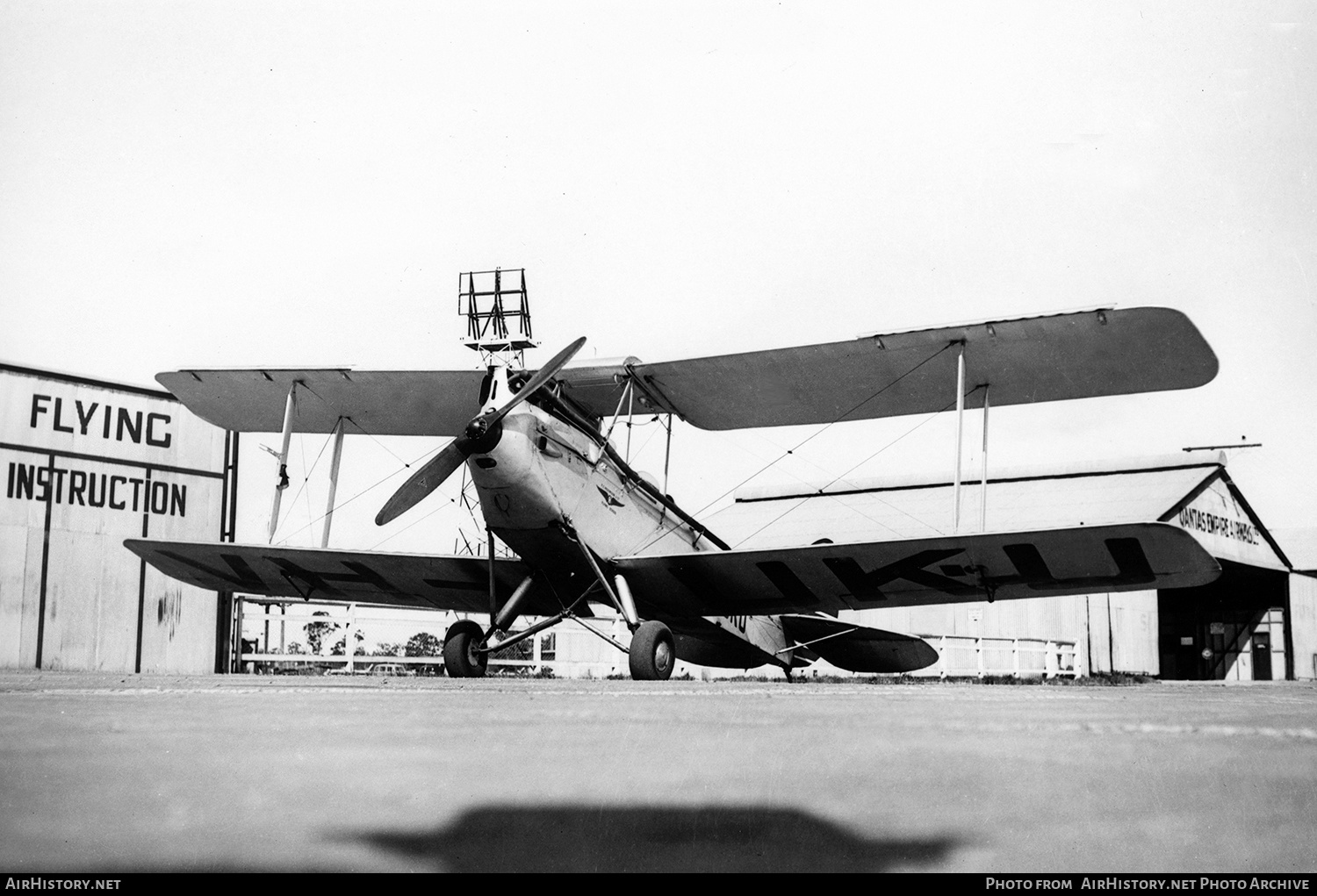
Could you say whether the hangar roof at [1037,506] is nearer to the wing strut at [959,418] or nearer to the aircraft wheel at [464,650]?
the wing strut at [959,418]

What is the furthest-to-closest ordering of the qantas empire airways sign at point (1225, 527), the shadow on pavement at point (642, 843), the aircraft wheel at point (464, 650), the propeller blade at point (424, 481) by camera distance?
the qantas empire airways sign at point (1225, 527) < the aircraft wheel at point (464, 650) < the propeller blade at point (424, 481) < the shadow on pavement at point (642, 843)

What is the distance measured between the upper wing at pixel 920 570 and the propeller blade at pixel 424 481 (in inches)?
85.0

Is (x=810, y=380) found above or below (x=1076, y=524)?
above

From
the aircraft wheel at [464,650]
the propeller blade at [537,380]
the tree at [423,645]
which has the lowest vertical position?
the tree at [423,645]

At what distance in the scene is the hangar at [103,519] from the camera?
17.5m

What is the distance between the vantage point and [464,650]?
455 inches

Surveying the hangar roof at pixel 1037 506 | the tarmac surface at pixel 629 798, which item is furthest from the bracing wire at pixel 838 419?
the hangar roof at pixel 1037 506

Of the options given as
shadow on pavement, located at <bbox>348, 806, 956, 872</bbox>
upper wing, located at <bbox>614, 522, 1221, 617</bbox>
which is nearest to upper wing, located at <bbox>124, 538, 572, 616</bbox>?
upper wing, located at <bbox>614, 522, 1221, 617</bbox>

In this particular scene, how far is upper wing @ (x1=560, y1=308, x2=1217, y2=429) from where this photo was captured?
1116 centimetres

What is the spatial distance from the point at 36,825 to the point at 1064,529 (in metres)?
8.99

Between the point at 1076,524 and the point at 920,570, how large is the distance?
14.2 m

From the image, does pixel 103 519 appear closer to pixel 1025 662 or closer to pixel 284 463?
pixel 284 463

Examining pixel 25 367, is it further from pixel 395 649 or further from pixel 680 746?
pixel 680 746

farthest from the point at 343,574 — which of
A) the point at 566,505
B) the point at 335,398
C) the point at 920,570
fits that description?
the point at 920,570
